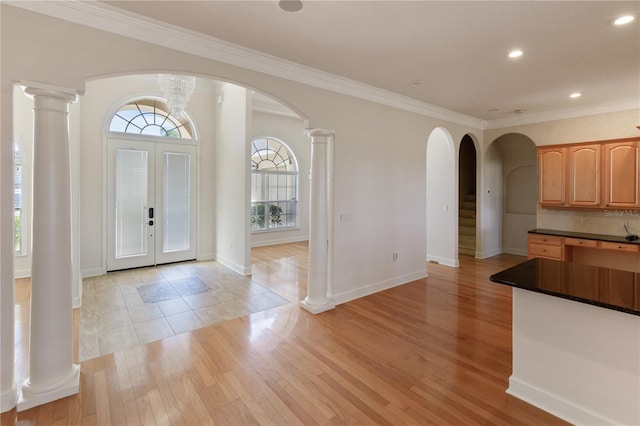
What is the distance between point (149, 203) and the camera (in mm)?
5922

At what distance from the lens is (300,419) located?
2111 millimetres

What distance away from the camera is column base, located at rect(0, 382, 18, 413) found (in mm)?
2152

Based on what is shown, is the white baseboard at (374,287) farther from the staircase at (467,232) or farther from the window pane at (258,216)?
the window pane at (258,216)

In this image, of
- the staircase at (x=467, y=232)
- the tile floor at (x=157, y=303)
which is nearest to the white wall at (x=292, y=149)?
the tile floor at (x=157, y=303)

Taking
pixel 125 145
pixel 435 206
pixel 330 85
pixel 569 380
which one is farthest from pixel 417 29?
pixel 125 145

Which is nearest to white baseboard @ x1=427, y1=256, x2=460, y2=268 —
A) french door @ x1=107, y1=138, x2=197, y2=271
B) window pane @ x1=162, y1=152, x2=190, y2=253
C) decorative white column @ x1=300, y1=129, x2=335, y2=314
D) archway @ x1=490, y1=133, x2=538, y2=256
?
archway @ x1=490, y1=133, x2=538, y2=256

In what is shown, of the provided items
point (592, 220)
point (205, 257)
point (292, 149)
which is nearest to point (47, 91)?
point (205, 257)

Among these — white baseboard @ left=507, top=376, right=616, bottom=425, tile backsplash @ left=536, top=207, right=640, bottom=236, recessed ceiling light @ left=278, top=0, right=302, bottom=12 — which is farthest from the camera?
tile backsplash @ left=536, top=207, right=640, bottom=236

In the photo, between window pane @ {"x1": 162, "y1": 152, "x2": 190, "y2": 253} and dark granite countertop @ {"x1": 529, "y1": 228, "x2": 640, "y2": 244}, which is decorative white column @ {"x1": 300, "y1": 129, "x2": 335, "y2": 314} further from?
dark granite countertop @ {"x1": 529, "y1": 228, "x2": 640, "y2": 244}

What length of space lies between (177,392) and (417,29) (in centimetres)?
357

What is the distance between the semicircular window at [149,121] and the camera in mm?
5686

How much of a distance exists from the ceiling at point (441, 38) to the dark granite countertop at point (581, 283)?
6.74 ft

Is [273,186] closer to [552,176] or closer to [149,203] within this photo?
[149,203]

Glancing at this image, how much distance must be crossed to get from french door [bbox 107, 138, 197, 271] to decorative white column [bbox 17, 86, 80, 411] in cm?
373
